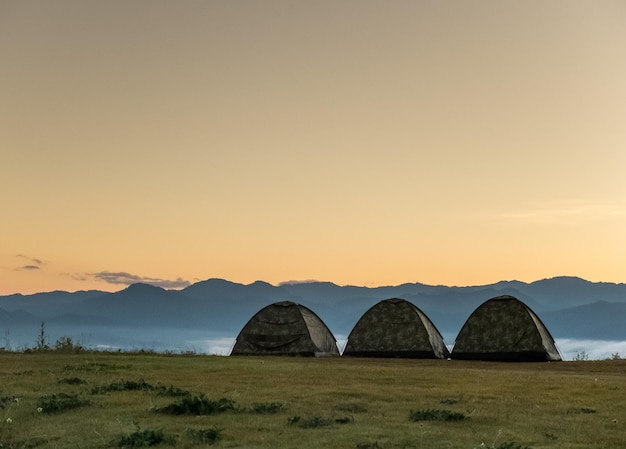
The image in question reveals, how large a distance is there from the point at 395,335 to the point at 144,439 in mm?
27908

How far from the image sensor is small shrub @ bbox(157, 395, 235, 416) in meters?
15.8

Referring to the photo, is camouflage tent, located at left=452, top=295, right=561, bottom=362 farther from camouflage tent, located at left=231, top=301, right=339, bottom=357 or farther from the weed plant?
the weed plant

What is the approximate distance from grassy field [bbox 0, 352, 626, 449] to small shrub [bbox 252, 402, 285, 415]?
4 centimetres

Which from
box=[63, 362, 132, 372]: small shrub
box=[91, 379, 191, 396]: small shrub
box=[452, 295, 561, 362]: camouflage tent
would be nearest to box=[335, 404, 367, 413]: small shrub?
box=[91, 379, 191, 396]: small shrub

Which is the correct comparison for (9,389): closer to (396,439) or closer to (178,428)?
(178,428)

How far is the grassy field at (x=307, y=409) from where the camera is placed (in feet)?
42.8

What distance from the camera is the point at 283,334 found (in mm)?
40000

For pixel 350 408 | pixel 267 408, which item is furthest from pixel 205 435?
pixel 350 408

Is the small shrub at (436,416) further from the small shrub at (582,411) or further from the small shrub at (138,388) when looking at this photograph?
the small shrub at (138,388)

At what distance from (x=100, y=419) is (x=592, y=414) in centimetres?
1021

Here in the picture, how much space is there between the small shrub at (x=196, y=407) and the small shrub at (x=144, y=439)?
281 centimetres

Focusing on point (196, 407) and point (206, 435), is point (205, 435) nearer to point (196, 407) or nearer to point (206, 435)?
point (206, 435)

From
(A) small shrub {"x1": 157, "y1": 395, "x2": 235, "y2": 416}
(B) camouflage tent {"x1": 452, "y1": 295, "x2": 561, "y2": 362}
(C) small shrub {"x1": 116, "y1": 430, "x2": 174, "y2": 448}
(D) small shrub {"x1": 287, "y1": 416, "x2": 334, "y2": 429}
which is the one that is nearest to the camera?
(C) small shrub {"x1": 116, "y1": 430, "x2": 174, "y2": 448}

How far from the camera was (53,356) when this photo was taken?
32750mm
